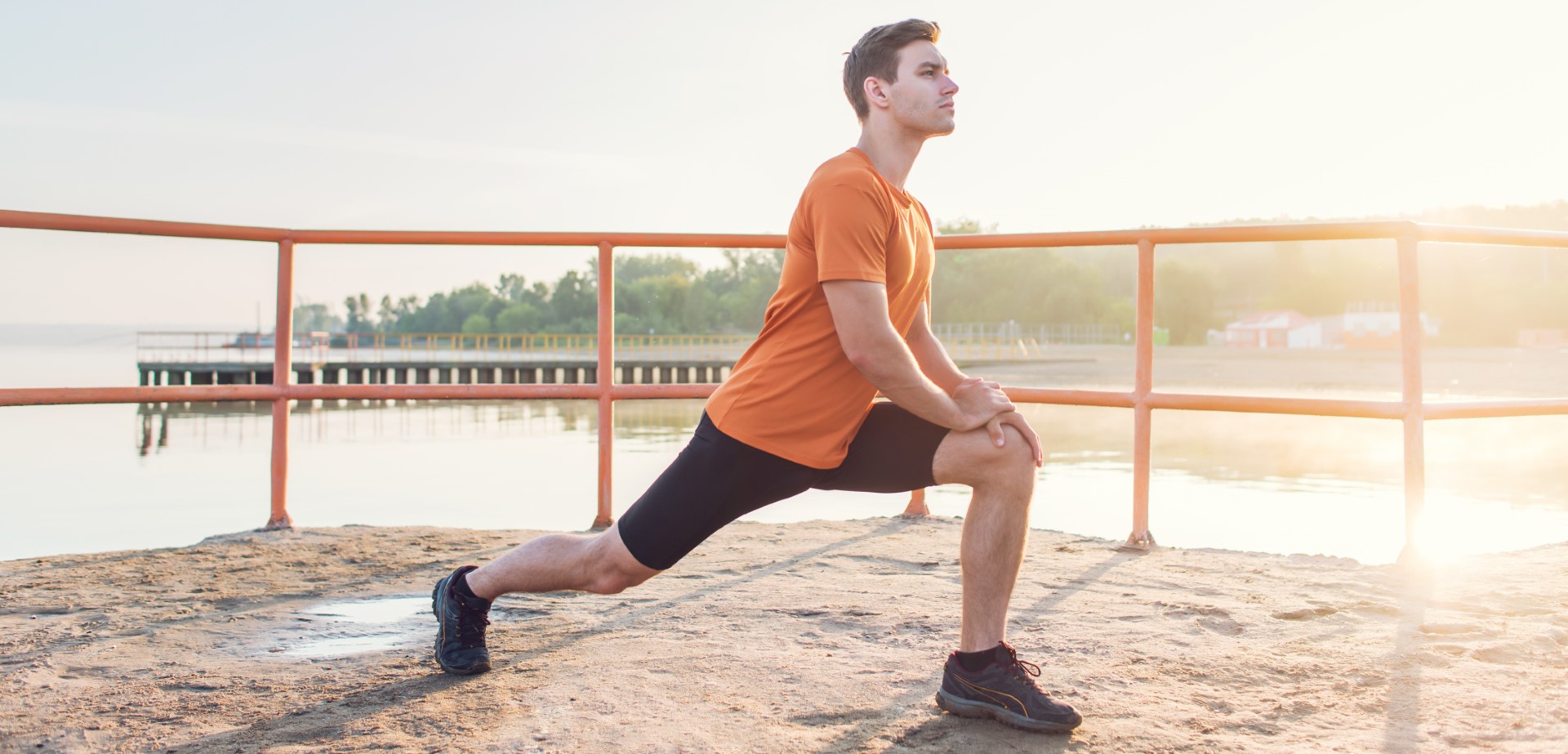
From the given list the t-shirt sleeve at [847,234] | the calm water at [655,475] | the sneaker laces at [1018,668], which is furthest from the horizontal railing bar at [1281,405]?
the t-shirt sleeve at [847,234]

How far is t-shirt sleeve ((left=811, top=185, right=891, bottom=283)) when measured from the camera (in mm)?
1956

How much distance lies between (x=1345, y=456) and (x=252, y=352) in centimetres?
7674

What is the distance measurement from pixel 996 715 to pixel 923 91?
117 centimetres

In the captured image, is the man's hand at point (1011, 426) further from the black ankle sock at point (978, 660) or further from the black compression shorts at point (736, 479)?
the black ankle sock at point (978, 660)

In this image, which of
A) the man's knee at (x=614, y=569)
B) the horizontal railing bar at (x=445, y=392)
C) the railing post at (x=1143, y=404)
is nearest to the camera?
the man's knee at (x=614, y=569)

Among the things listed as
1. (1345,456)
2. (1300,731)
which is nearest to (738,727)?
(1300,731)

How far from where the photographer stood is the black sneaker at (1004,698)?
6.89 feet

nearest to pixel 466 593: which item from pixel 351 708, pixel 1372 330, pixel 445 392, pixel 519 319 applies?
pixel 351 708

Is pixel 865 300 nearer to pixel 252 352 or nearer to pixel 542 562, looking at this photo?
pixel 542 562

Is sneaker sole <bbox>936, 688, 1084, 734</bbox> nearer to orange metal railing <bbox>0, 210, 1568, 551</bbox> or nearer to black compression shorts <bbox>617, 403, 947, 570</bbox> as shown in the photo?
black compression shorts <bbox>617, 403, 947, 570</bbox>

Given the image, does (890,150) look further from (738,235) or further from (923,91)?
(738,235)

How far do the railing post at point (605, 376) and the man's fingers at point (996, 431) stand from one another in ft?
8.23

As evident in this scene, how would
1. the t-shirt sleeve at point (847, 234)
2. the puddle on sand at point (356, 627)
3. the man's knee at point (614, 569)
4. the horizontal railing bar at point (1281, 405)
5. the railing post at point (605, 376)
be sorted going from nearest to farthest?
1. the t-shirt sleeve at point (847, 234)
2. the man's knee at point (614, 569)
3. the puddle on sand at point (356, 627)
4. the horizontal railing bar at point (1281, 405)
5. the railing post at point (605, 376)

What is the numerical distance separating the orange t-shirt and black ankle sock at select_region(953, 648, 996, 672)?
46 centimetres
